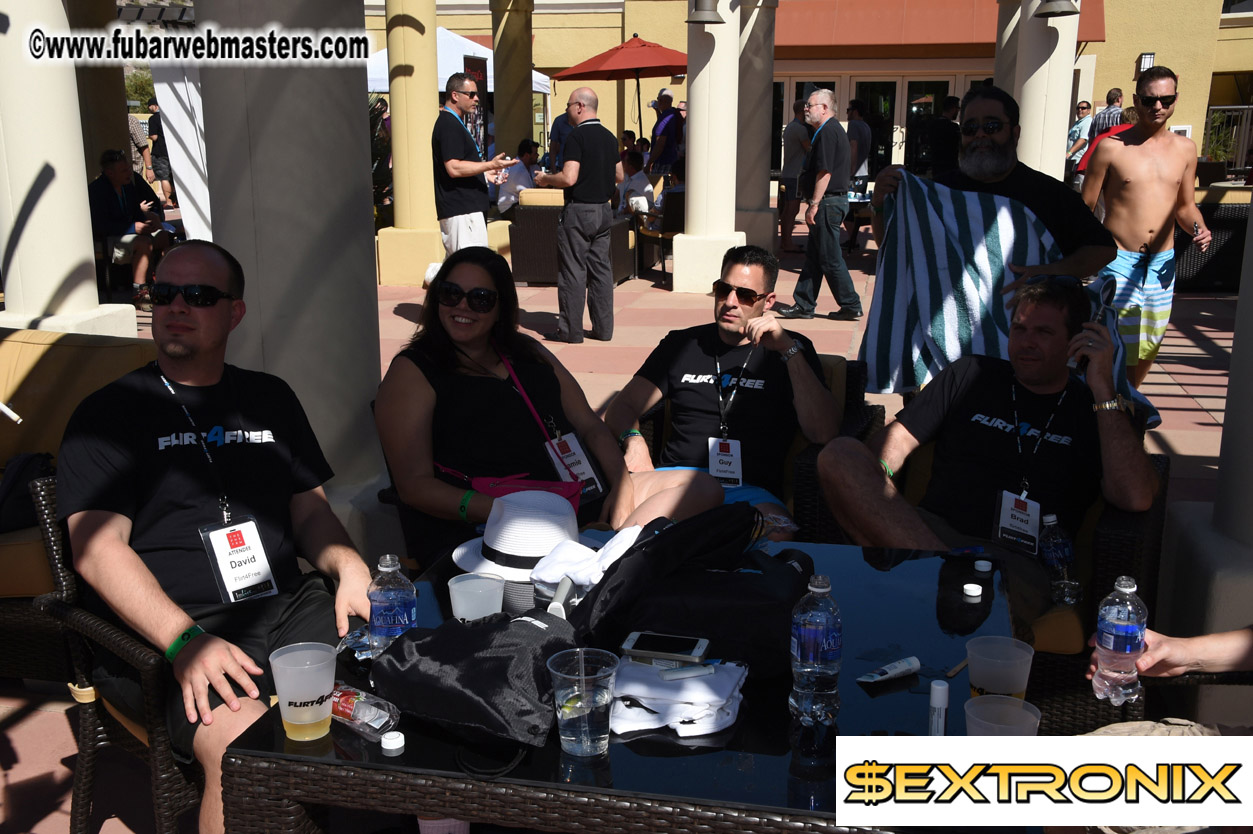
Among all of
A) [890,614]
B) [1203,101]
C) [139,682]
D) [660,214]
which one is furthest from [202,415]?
[1203,101]

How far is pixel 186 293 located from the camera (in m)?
2.86

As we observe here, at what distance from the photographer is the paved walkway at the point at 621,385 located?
302 centimetres

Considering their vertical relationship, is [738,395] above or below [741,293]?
below

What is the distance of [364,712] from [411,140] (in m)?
9.91

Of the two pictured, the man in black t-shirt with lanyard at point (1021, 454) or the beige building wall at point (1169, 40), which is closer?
the man in black t-shirt with lanyard at point (1021, 454)

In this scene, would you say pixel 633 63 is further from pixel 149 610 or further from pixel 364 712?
pixel 364 712

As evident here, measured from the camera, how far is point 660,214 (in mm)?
12383

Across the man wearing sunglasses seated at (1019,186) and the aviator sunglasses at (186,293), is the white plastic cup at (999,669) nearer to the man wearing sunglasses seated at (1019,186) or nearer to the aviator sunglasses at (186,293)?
the aviator sunglasses at (186,293)

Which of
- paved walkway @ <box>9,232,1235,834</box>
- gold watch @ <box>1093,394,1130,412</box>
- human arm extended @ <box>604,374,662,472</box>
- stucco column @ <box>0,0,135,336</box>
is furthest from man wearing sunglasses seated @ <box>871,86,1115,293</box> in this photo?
stucco column @ <box>0,0,135,336</box>

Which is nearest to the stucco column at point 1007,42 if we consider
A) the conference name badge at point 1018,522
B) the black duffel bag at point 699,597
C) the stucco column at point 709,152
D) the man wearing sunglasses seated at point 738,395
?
the stucco column at point 709,152

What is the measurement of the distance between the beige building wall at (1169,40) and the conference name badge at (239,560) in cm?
2635

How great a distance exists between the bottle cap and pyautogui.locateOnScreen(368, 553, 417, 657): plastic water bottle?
43 cm

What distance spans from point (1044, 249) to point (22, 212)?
5.46m

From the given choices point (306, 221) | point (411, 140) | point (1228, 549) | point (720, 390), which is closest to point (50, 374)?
point (306, 221)
